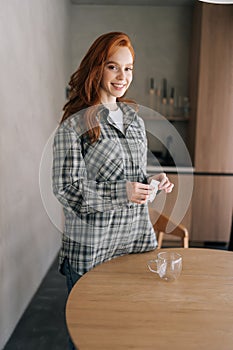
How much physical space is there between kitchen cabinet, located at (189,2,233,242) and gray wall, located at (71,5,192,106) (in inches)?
14.6

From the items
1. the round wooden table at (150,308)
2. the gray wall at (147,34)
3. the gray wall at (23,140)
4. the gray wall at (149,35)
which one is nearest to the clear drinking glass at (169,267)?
the round wooden table at (150,308)

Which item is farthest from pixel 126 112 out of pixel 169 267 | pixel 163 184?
pixel 169 267

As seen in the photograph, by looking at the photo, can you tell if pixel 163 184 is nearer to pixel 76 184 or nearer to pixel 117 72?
pixel 76 184

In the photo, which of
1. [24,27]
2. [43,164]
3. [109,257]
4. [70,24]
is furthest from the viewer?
[70,24]

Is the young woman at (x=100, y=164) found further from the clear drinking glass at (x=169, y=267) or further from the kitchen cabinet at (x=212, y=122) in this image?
the kitchen cabinet at (x=212, y=122)

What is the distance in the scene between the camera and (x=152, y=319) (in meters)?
1.01

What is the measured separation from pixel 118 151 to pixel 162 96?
2910 millimetres

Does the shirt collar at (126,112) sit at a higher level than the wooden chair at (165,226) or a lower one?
higher

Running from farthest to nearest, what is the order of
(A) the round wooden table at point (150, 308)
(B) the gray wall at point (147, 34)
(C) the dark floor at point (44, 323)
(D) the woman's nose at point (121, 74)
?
(B) the gray wall at point (147, 34), (C) the dark floor at point (44, 323), (D) the woman's nose at point (121, 74), (A) the round wooden table at point (150, 308)

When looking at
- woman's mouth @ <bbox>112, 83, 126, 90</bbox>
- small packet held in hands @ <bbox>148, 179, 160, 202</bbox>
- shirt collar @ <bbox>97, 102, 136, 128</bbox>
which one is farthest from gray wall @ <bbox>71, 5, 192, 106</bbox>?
small packet held in hands @ <bbox>148, 179, 160, 202</bbox>

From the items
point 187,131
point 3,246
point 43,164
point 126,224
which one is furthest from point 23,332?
point 187,131

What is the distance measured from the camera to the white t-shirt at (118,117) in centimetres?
139

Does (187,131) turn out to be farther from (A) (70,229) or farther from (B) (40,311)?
(A) (70,229)

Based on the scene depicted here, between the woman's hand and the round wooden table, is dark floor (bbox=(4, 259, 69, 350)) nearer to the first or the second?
the round wooden table
